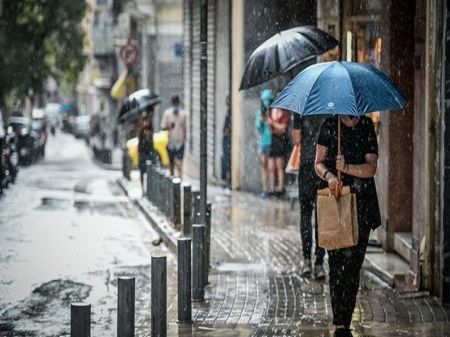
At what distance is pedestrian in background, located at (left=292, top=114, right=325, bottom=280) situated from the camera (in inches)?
486

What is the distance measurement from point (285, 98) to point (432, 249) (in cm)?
227

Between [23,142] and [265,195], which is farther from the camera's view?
[23,142]

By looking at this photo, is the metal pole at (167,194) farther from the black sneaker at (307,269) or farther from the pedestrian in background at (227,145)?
the black sneaker at (307,269)

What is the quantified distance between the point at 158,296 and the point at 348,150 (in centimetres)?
182

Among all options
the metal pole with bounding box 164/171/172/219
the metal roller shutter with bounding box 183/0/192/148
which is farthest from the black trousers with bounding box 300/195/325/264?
the metal roller shutter with bounding box 183/0/192/148

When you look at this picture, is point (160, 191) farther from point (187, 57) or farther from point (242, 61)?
point (187, 57)

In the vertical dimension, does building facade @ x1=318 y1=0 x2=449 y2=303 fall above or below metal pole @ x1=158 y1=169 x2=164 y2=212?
above

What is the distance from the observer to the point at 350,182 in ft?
31.6

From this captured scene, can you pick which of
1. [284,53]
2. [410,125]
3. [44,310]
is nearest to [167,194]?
[410,125]

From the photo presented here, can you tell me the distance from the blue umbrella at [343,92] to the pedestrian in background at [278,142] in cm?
1016

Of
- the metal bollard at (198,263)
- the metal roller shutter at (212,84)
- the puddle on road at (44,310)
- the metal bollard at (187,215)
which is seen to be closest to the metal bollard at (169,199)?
Answer: the metal bollard at (187,215)

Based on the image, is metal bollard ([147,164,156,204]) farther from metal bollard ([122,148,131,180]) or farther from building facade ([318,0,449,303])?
metal bollard ([122,148,131,180])

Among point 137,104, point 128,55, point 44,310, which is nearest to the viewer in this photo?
point 44,310

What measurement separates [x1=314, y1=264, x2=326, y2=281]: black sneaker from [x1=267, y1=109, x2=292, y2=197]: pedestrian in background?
784cm
